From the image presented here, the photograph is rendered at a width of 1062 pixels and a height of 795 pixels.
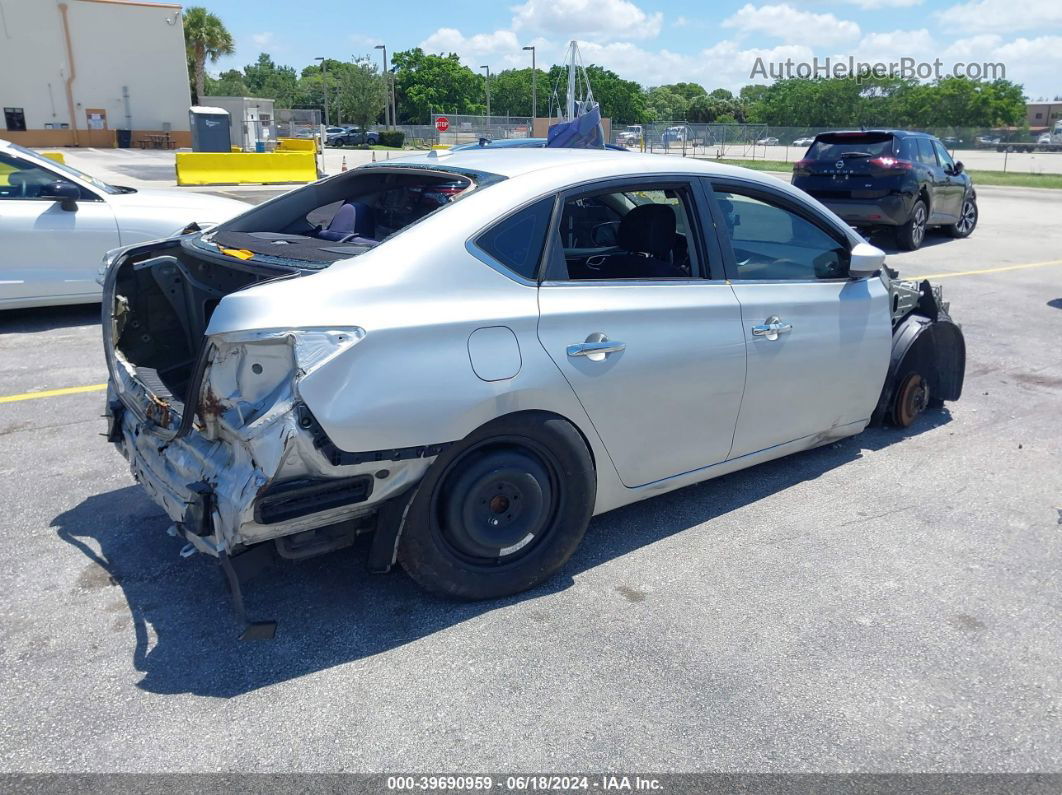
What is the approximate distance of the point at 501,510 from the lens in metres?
3.22

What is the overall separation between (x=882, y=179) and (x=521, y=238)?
1090 centimetres

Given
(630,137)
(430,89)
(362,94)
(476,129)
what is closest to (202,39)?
(362,94)

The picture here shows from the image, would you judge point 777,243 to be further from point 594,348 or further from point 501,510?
point 501,510

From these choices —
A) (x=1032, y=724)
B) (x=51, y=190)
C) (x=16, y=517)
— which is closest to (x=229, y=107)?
(x=51, y=190)

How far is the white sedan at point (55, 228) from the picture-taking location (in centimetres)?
709

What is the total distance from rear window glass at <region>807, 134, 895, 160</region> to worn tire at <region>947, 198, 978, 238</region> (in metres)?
2.86

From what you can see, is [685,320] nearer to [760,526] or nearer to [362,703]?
[760,526]

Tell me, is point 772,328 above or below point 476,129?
below

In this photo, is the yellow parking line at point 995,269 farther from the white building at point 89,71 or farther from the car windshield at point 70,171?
the white building at point 89,71

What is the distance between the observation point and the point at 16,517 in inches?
156

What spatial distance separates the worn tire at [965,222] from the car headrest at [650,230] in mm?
12568

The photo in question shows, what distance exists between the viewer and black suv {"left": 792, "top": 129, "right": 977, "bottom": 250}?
12578 millimetres

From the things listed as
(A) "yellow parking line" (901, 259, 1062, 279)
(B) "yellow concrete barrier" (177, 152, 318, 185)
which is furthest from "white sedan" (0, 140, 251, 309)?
(B) "yellow concrete barrier" (177, 152, 318, 185)

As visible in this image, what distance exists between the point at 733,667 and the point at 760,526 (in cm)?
118
